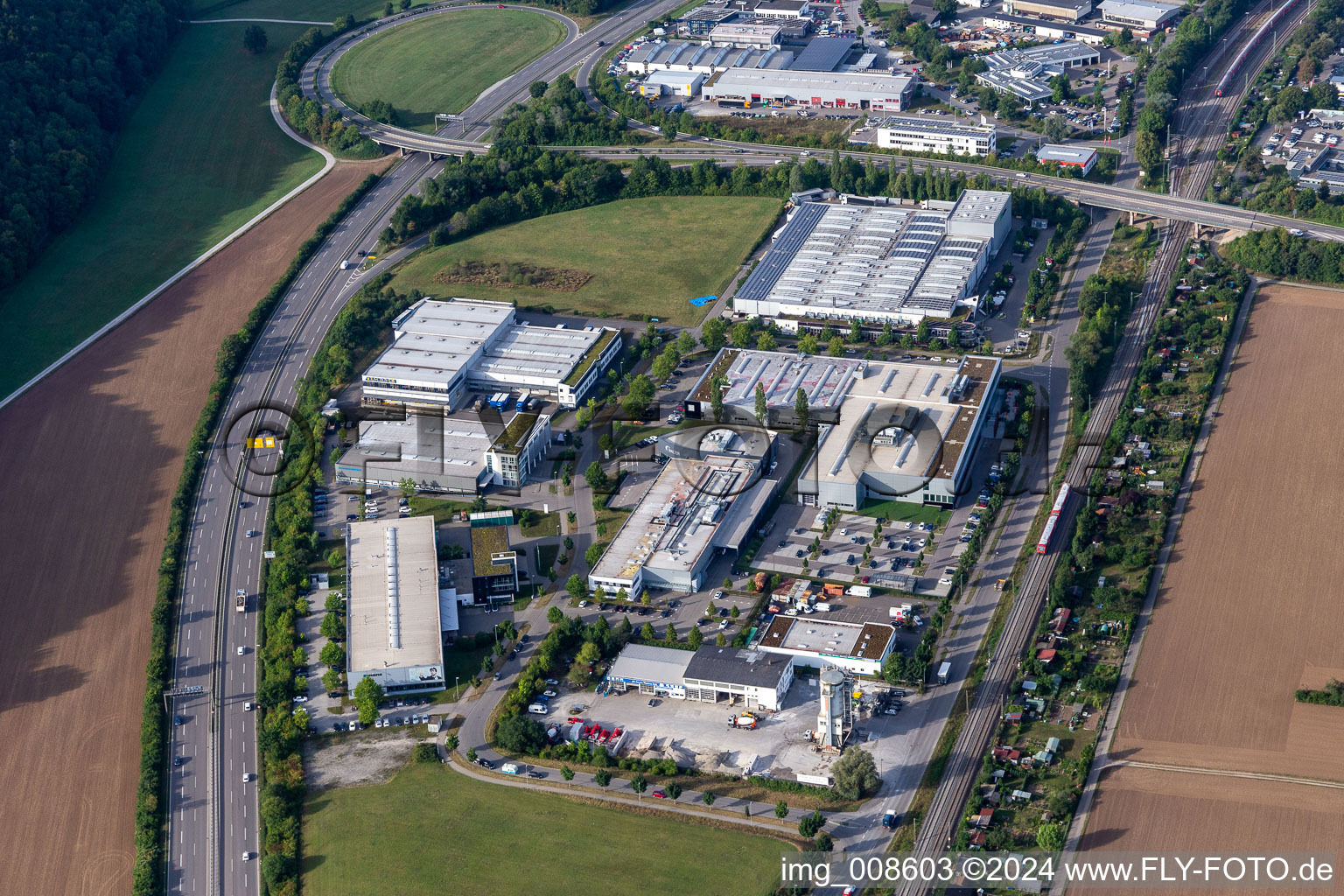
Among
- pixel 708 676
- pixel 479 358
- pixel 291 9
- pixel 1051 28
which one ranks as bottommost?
pixel 708 676

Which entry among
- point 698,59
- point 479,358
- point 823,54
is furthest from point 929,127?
point 479,358

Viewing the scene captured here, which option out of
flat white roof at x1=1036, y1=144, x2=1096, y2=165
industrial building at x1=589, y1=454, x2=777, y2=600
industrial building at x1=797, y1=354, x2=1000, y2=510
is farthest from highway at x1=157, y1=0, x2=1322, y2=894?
industrial building at x1=589, y1=454, x2=777, y2=600

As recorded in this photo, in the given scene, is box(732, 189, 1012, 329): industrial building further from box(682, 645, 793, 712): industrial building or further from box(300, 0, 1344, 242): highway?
box(682, 645, 793, 712): industrial building

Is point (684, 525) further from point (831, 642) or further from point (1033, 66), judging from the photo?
point (1033, 66)

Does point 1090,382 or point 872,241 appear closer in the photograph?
point 1090,382

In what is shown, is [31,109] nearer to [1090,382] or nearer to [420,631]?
[420,631]

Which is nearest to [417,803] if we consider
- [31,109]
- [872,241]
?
[872,241]
